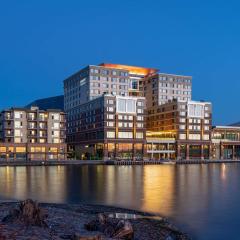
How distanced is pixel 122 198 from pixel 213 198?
11.5 meters

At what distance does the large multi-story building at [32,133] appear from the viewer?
17225cm

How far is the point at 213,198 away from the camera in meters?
48.0

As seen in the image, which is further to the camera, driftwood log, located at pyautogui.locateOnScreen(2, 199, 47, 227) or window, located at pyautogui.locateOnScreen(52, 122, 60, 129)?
window, located at pyautogui.locateOnScreen(52, 122, 60, 129)

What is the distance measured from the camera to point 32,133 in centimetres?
17600

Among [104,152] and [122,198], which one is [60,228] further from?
[104,152]

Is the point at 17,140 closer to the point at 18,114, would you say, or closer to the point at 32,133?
the point at 32,133

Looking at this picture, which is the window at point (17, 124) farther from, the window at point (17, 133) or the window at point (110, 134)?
the window at point (110, 134)

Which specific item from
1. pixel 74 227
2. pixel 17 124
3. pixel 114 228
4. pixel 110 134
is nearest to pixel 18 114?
pixel 17 124

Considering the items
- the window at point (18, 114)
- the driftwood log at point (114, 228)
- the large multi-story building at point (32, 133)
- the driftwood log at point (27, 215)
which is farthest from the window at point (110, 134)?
the driftwood log at point (27, 215)

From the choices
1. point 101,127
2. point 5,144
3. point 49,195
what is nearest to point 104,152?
point 101,127

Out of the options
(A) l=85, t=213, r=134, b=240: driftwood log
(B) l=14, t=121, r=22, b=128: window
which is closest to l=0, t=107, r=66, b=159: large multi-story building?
(B) l=14, t=121, r=22, b=128: window

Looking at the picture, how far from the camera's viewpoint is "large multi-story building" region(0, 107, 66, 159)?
172 m

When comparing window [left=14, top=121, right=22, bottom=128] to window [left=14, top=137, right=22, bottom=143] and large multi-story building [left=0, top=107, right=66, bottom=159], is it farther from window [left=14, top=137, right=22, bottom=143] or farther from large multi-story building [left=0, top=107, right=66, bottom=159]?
window [left=14, top=137, right=22, bottom=143]

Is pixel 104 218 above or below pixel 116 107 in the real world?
below
